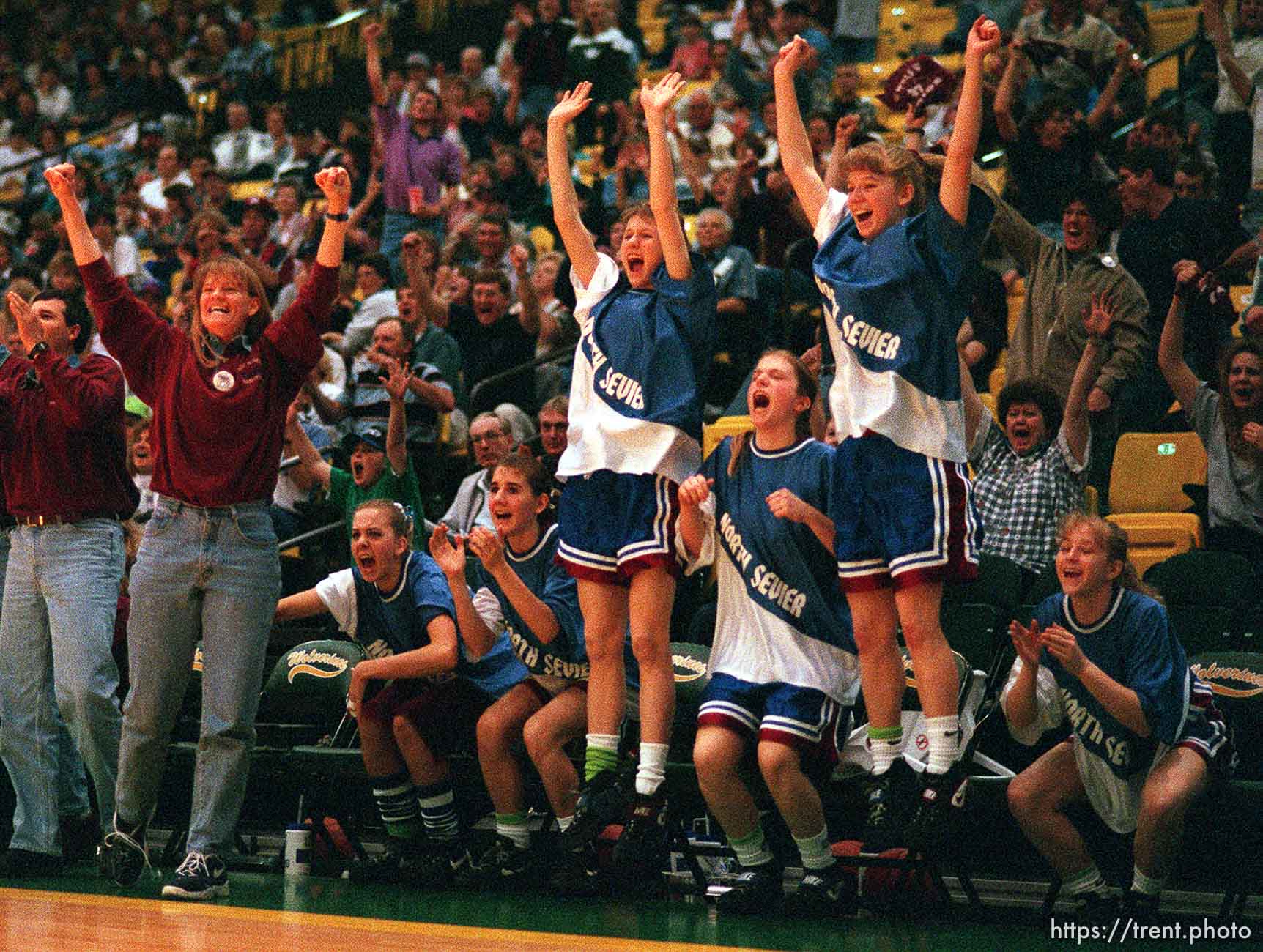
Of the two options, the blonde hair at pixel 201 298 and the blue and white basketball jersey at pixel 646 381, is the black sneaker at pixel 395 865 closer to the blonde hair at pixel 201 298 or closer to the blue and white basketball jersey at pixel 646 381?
the blue and white basketball jersey at pixel 646 381

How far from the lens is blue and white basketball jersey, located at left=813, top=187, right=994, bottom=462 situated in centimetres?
476

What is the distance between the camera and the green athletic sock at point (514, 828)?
18.3ft

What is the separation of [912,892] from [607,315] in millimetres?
2071

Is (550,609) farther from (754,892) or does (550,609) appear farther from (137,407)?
(137,407)

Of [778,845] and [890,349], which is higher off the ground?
[890,349]

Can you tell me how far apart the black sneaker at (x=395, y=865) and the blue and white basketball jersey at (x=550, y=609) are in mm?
720

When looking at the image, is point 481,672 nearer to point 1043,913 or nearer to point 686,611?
point 686,611

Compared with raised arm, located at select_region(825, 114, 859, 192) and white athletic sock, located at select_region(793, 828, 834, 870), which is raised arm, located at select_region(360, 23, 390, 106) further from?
white athletic sock, located at select_region(793, 828, 834, 870)

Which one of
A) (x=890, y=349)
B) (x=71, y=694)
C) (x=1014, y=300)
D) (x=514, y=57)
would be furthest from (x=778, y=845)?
(x=514, y=57)

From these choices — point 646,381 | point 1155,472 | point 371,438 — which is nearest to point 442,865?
point 646,381

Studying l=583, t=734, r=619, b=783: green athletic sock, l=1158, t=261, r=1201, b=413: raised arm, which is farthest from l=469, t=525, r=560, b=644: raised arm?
l=1158, t=261, r=1201, b=413: raised arm

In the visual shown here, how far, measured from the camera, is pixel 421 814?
227 inches

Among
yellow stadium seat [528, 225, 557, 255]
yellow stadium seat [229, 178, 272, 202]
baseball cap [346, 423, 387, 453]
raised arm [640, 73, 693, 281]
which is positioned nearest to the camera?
raised arm [640, 73, 693, 281]

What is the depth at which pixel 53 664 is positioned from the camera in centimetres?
575
